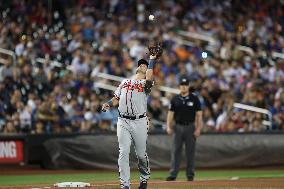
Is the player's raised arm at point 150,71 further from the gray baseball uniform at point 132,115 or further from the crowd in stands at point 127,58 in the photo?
the crowd in stands at point 127,58

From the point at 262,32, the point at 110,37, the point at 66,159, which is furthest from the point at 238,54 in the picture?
the point at 66,159

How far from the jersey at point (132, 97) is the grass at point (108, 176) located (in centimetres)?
466

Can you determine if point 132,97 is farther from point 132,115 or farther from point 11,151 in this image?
point 11,151

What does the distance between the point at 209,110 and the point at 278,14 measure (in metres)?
9.03

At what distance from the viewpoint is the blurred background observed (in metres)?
21.7

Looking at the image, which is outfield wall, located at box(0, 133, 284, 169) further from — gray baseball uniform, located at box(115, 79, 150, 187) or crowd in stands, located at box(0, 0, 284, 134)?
gray baseball uniform, located at box(115, 79, 150, 187)

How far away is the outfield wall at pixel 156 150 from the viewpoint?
20.3 meters

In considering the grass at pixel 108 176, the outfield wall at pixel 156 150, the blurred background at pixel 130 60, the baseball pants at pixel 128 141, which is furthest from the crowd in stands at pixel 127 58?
the baseball pants at pixel 128 141

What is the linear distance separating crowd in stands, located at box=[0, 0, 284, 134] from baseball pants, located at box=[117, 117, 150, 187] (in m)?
8.71

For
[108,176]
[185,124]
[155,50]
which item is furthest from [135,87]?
[108,176]

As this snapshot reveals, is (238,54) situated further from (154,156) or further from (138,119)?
(138,119)

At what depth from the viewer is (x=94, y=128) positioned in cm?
2159

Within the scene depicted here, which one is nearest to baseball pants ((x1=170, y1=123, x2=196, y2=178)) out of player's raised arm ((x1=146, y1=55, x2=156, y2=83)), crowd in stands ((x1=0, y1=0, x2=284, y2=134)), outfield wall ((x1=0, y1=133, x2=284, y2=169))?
player's raised arm ((x1=146, y1=55, x2=156, y2=83))

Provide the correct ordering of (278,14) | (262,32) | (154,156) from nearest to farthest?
(154,156) < (262,32) < (278,14)
